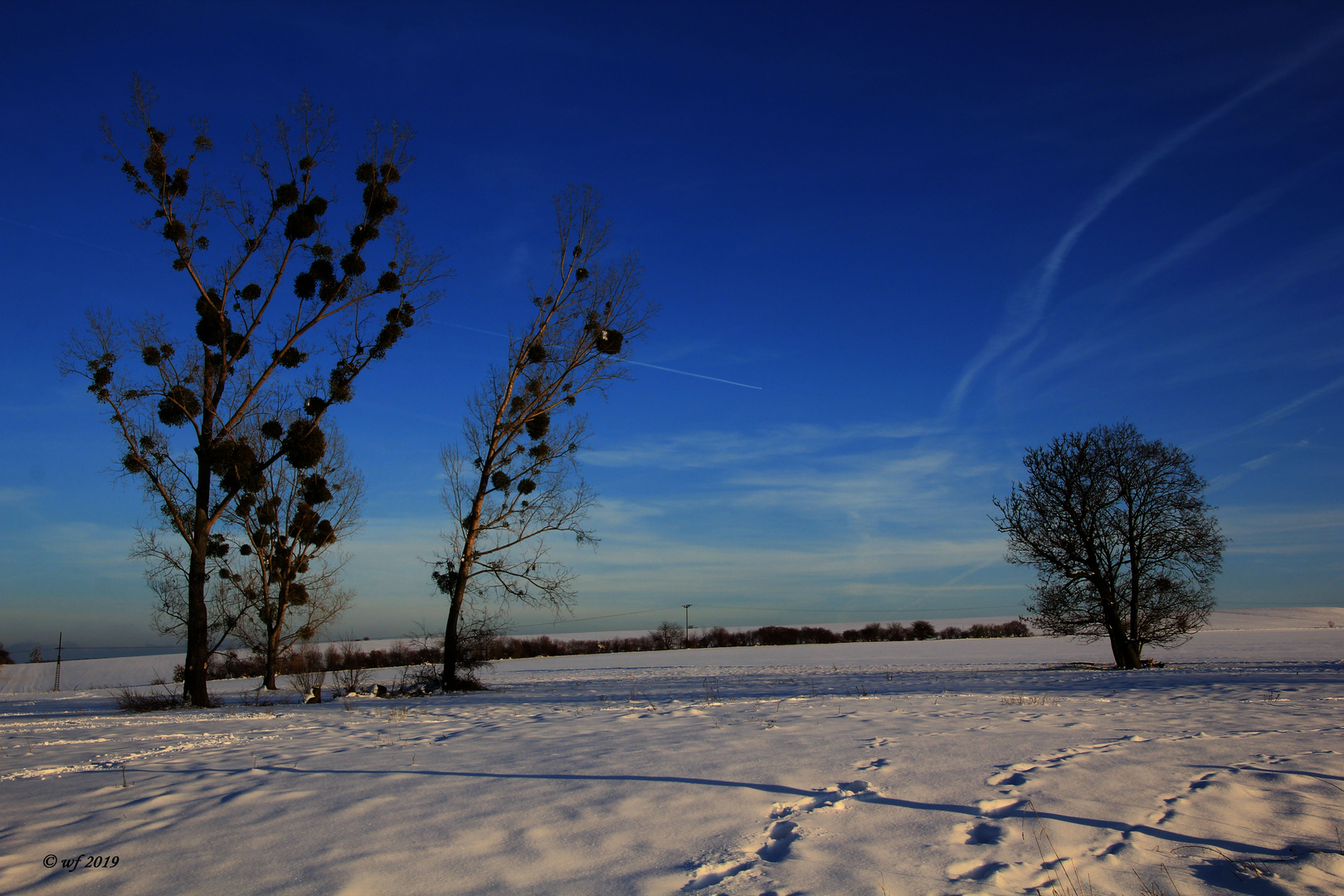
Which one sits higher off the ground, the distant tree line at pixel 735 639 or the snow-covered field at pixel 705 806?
the snow-covered field at pixel 705 806

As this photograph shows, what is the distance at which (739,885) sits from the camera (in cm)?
331

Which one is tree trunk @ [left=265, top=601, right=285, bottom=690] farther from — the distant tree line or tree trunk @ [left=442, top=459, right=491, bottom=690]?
Result: the distant tree line

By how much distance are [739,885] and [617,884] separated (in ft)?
1.89

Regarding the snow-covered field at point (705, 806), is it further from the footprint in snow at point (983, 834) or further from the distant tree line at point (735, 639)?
the distant tree line at point (735, 639)

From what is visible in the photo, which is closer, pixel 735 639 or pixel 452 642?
pixel 452 642


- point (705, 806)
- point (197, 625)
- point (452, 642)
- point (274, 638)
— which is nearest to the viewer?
point (705, 806)

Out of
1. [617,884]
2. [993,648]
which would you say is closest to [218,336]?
[617,884]

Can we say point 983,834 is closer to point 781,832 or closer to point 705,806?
point 781,832

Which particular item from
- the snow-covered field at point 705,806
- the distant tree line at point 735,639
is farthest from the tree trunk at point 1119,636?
the distant tree line at point 735,639

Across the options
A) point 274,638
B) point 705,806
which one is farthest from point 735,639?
point 705,806

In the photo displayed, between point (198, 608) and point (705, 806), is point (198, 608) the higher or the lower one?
the higher one

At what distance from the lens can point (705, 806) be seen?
448 centimetres

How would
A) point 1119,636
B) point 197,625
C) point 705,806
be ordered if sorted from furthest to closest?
point 1119,636
point 197,625
point 705,806

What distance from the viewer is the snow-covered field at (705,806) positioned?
347cm
